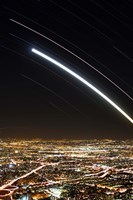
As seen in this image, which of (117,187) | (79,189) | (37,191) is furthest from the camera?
(117,187)

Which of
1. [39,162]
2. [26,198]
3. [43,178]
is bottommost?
[26,198]

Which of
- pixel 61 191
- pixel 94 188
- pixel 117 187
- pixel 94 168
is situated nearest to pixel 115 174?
pixel 94 168

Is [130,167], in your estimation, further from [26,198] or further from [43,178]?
[26,198]

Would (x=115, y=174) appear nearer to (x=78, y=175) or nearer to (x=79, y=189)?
(x=78, y=175)

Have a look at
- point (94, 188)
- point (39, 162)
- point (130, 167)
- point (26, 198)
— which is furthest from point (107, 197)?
point (39, 162)

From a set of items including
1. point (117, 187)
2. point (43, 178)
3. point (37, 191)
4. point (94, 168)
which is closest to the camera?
point (37, 191)

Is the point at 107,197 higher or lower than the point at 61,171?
lower

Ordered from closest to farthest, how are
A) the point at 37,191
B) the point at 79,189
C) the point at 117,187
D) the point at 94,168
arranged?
the point at 37,191, the point at 79,189, the point at 117,187, the point at 94,168

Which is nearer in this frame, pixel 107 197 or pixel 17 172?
pixel 107 197

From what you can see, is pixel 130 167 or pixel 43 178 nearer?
pixel 43 178
